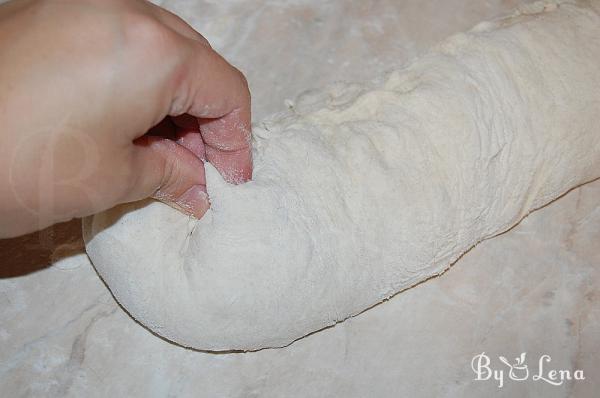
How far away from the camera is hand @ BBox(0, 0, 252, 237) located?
84 cm

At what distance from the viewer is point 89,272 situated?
1.43 m

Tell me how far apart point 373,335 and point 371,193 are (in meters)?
0.32

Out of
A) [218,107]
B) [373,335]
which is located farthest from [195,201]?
[373,335]

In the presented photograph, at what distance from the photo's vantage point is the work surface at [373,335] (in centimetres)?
131

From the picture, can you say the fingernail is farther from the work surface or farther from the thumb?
the work surface

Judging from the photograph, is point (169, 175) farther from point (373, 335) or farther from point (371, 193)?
point (373, 335)

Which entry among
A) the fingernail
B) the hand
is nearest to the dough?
the fingernail

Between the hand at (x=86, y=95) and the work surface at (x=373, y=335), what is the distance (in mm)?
420

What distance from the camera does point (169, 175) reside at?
111 cm

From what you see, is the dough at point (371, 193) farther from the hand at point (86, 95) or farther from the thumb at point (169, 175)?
the hand at point (86, 95)

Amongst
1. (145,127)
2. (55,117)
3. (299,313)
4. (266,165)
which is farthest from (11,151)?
(299,313)

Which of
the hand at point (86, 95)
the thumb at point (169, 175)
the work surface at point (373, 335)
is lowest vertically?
the work surface at point (373, 335)

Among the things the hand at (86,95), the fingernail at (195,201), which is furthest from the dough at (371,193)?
the hand at (86,95)

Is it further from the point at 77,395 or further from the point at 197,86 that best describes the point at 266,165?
the point at 77,395
